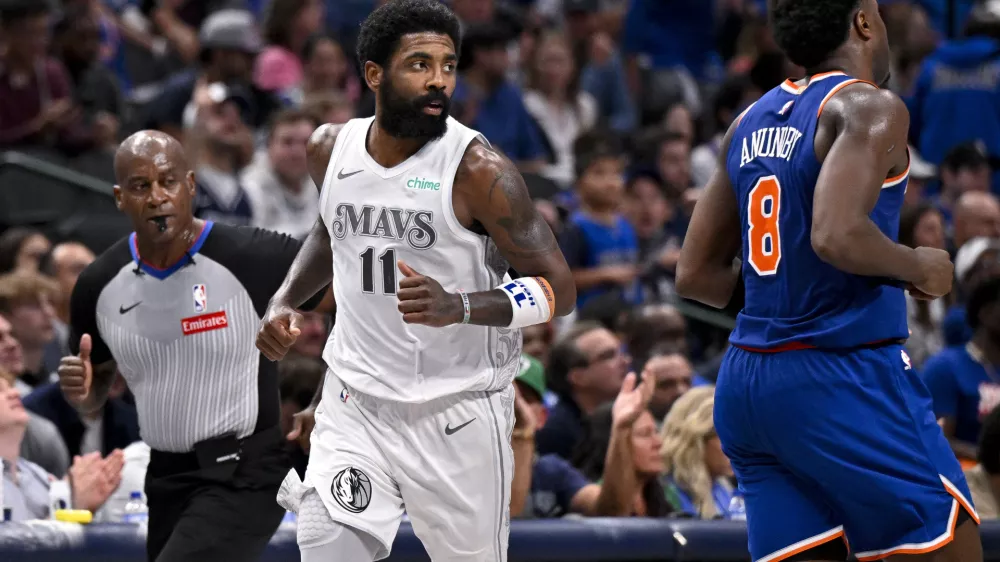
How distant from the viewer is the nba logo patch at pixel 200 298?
203 inches

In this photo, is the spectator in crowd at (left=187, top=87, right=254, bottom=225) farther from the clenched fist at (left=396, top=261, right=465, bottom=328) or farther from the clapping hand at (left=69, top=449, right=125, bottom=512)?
the clenched fist at (left=396, top=261, right=465, bottom=328)

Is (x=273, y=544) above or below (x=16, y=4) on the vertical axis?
below

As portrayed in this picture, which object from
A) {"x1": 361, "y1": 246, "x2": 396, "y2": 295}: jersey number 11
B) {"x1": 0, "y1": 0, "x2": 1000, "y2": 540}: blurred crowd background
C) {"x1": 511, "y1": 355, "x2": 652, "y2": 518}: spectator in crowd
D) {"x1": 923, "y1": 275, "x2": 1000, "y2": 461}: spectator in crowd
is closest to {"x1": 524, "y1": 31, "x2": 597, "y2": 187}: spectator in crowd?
{"x1": 0, "y1": 0, "x2": 1000, "y2": 540}: blurred crowd background

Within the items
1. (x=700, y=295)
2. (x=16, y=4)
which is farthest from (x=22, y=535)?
(x=16, y=4)

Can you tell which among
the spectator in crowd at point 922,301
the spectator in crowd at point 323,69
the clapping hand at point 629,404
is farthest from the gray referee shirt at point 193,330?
the spectator in crowd at point 323,69

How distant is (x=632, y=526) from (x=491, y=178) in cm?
230

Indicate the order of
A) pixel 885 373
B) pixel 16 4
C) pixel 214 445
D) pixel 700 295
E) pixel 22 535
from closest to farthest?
pixel 885 373 < pixel 700 295 < pixel 214 445 < pixel 22 535 < pixel 16 4

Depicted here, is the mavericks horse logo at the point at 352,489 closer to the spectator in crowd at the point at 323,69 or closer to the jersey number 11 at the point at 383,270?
the jersey number 11 at the point at 383,270

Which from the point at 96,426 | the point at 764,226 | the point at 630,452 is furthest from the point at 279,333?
the point at 96,426

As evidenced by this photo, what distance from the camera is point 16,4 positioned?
10.2 m

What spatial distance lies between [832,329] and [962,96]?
9.03 m

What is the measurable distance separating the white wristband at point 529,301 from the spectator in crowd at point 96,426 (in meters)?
3.60

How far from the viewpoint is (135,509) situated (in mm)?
6289

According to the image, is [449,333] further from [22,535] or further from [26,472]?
[26,472]
